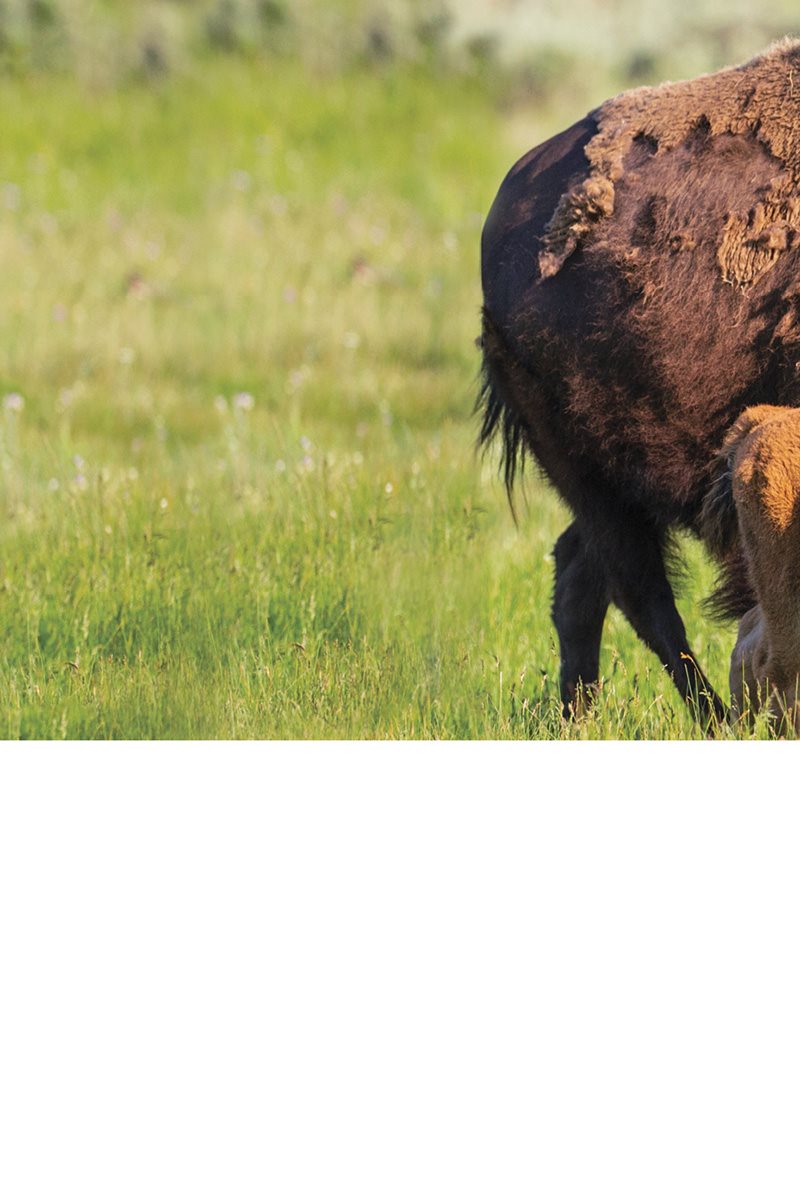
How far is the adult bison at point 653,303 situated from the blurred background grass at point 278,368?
0.22 m

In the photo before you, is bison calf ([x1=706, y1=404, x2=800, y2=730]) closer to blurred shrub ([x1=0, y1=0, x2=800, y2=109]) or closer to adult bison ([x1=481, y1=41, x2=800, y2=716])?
adult bison ([x1=481, y1=41, x2=800, y2=716])

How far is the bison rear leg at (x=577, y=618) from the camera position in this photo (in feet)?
12.3

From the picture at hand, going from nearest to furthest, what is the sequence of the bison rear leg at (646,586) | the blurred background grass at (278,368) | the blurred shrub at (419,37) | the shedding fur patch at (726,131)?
the shedding fur patch at (726,131) → the bison rear leg at (646,586) → the blurred background grass at (278,368) → the blurred shrub at (419,37)

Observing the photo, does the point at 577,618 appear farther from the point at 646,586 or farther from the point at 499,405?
the point at 499,405

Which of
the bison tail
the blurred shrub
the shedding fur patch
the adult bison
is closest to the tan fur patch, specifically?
the adult bison

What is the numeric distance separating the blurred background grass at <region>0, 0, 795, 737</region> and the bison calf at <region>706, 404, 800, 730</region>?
369 millimetres

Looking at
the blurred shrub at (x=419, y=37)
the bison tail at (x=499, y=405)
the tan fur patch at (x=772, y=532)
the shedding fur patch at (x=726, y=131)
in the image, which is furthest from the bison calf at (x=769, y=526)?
the blurred shrub at (x=419, y=37)
